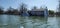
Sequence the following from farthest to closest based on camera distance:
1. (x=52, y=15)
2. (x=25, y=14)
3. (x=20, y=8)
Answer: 1. (x=25, y=14)
2. (x=52, y=15)
3. (x=20, y=8)

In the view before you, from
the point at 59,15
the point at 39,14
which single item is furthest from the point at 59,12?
the point at 39,14

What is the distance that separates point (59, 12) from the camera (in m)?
15.4

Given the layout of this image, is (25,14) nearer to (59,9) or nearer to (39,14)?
(39,14)

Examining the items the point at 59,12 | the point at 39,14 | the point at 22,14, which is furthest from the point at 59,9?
the point at 22,14

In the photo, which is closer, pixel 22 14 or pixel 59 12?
pixel 59 12

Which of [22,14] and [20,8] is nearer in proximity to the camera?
[20,8]

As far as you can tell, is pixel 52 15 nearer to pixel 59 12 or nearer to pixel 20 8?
pixel 59 12

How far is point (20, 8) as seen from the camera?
A: 14.8 m

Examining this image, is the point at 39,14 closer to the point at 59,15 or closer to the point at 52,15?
the point at 52,15

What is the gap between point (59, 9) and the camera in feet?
51.6

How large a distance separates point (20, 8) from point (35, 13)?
4.02m

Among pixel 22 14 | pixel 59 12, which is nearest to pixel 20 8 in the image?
pixel 22 14

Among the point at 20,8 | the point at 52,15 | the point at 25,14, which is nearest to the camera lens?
the point at 20,8

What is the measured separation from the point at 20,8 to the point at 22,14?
2.98 metres
